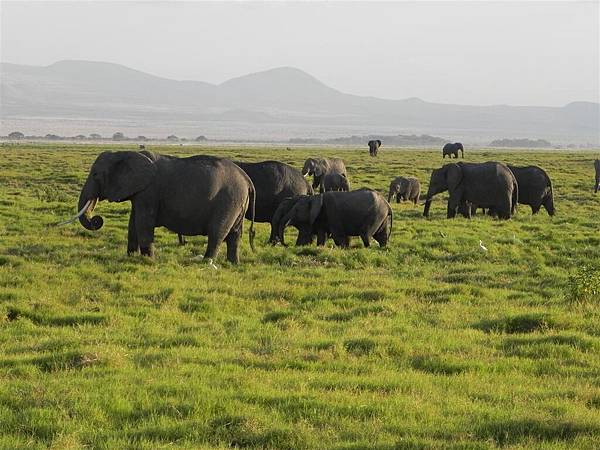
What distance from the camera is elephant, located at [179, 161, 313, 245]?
76.7 ft

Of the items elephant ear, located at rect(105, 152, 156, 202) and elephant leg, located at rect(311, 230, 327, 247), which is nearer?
elephant ear, located at rect(105, 152, 156, 202)

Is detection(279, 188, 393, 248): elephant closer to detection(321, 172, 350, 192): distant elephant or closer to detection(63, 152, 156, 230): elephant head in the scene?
detection(63, 152, 156, 230): elephant head

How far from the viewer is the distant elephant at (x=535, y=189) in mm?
32719

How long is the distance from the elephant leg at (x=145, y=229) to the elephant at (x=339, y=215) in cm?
419

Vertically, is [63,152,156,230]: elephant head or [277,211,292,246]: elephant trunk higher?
[63,152,156,230]: elephant head

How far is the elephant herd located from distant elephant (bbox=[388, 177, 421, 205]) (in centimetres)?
708

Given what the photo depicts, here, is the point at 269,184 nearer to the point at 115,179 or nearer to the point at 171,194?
the point at 171,194

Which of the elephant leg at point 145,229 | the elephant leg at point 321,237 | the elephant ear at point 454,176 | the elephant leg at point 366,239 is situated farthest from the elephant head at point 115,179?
the elephant ear at point 454,176

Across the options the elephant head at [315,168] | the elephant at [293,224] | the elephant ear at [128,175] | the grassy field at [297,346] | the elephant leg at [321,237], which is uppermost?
the elephant ear at [128,175]

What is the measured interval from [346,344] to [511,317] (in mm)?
3329

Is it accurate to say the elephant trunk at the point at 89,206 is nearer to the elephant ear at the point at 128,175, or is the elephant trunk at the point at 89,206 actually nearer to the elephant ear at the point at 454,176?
the elephant ear at the point at 128,175

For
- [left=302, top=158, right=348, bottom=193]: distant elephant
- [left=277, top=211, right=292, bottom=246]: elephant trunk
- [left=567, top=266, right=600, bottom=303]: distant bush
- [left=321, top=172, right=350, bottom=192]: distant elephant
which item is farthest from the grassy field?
[left=302, top=158, right=348, bottom=193]: distant elephant

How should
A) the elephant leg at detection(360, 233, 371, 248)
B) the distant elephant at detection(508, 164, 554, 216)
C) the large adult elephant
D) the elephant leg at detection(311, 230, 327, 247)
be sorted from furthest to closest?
1. the distant elephant at detection(508, 164, 554, 216)
2. the elephant leg at detection(311, 230, 327, 247)
3. the elephant leg at detection(360, 233, 371, 248)
4. the large adult elephant

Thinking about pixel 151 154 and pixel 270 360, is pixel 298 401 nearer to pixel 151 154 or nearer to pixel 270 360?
pixel 270 360
